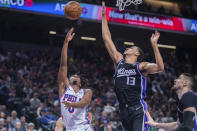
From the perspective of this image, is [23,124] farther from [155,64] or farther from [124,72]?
[155,64]

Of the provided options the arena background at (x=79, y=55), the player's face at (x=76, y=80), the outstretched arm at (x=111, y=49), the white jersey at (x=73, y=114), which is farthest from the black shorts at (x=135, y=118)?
the arena background at (x=79, y=55)

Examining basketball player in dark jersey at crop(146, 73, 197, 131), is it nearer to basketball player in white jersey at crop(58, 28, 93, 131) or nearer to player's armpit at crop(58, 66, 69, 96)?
basketball player in white jersey at crop(58, 28, 93, 131)

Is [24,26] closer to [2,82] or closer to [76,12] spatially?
[2,82]

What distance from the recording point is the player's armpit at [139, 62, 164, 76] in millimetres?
4477

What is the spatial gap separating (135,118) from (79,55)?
16.2 m

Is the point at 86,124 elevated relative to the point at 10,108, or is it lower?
elevated

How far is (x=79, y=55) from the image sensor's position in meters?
20.8

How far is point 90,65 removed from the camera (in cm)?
1925

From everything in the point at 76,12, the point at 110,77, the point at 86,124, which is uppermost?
the point at 76,12

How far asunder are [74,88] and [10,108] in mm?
7775

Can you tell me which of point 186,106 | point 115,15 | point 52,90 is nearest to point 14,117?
point 52,90

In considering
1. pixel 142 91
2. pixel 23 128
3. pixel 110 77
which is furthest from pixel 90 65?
pixel 142 91

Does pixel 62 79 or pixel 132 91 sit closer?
pixel 132 91

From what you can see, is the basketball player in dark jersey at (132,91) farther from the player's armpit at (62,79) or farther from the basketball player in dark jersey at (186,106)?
the player's armpit at (62,79)
